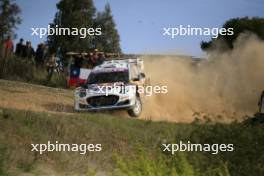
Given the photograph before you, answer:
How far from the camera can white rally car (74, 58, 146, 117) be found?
21031 millimetres

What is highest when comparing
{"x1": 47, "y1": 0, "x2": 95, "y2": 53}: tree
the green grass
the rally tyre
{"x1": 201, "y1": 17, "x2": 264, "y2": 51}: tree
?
{"x1": 201, "y1": 17, "x2": 264, "y2": 51}: tree

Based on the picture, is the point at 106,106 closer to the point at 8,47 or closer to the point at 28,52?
the point at 8,47

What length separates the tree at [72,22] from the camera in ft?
119

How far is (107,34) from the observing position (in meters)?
48.1

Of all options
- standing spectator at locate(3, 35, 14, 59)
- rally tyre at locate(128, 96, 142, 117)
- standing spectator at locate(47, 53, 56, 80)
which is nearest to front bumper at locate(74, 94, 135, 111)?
rally tyre at locate(128, 96, 142, 117)

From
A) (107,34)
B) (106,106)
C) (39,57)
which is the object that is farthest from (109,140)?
(107,34)

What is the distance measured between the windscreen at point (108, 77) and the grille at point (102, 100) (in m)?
1.05

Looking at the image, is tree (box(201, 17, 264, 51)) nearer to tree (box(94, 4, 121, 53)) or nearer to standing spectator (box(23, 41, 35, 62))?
tree (box(94, 4, 121, 53))

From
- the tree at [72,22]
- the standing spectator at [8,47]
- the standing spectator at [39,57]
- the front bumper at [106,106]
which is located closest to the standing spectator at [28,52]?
the standing spectator at [39,57]

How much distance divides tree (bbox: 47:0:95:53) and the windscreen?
13.7 m

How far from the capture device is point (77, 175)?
13242 millimetres

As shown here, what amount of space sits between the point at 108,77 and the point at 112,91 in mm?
1296

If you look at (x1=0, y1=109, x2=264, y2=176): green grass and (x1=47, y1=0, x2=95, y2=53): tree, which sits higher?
(x1=47, y1=0, x2=95, y2=53): tree

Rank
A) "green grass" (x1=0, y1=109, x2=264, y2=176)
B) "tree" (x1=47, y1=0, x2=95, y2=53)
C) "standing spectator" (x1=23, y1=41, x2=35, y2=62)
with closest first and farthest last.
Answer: "green grass" (x1=0, y1=109, x2=264, y2=176) → "standing spectator" (x1=23, y1=41, x2=35, y2=62) → "tree" (x1=47, y1=0, x2=95, y2=53)
